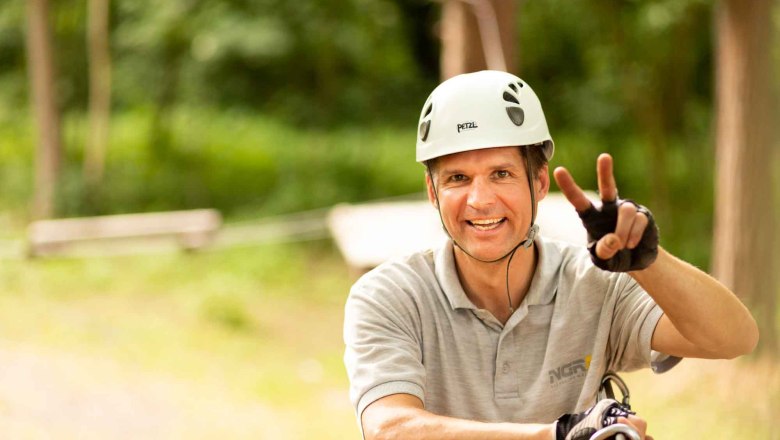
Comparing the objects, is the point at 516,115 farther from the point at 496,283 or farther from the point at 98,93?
the point at 98,93

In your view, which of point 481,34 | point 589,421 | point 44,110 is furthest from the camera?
point 44,110

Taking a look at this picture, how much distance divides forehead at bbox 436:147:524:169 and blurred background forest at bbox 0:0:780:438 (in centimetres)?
782

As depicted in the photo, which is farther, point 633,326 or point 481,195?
point 633,326

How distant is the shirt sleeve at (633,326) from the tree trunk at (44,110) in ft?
38.3

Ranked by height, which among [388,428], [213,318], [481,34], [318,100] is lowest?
[213,318]

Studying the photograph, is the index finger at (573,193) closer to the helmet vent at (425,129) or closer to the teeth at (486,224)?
the teeth at (486,224)

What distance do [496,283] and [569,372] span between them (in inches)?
11.5

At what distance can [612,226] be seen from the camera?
2.10 metres

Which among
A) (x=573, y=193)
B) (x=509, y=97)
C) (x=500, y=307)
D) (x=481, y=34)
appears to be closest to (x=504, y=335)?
(x=500, y=307)

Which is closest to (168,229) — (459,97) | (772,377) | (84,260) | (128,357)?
(84,260)

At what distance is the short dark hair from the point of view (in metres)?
2.45

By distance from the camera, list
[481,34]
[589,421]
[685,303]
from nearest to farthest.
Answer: [589,421]
[685,303]
[481,34]

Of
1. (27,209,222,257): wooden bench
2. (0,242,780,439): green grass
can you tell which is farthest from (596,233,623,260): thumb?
(27,209,222,257): wooden bench

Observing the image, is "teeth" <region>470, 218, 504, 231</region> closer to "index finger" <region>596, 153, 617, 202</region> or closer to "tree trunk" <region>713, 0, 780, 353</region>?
"index finger" <region>596, 153, 617, 202</region>
